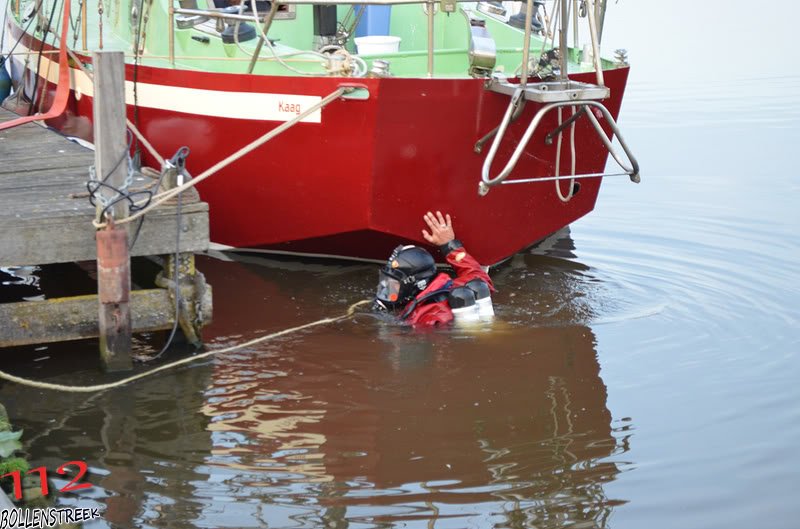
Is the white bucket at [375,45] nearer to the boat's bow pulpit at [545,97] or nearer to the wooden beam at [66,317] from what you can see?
the boat's bow pulpit at [545,97]

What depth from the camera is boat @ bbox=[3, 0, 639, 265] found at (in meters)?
7.52

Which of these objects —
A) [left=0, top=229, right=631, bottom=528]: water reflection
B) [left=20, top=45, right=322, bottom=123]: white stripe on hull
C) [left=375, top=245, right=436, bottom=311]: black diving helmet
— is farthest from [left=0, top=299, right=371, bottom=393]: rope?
[left=20, top=45, right=322, bottom=123]: white stripe on hull

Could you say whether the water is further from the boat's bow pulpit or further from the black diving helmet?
the boat's bow pulpit

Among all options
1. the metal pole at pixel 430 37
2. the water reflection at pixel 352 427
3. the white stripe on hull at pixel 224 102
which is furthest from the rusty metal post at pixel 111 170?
the metal pole at pixel 430 37

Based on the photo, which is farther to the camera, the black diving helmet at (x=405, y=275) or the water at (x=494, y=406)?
the black diving helmet at (x=405, y=275)

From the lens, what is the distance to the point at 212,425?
6.03 m

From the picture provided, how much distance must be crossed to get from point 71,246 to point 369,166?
7.02 ft

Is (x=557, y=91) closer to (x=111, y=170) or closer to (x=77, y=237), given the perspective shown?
(x=111, y=170)

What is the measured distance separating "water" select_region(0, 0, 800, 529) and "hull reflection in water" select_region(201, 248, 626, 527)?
2 cm

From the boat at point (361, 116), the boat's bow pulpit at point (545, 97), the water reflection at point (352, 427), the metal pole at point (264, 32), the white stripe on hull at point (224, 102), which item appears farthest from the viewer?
the white stripe on hull at point (224, 102)

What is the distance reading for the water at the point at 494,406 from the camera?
5180 millimetres

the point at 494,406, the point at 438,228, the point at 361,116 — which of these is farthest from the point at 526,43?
the point at 494,406

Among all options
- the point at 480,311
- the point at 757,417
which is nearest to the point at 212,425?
the point at 480,311

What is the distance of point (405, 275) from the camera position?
756 centimetres
